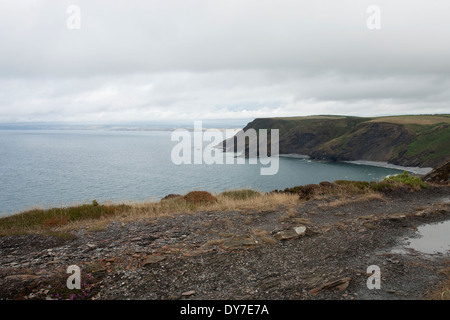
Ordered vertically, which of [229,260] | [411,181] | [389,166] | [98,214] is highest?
[411,181]

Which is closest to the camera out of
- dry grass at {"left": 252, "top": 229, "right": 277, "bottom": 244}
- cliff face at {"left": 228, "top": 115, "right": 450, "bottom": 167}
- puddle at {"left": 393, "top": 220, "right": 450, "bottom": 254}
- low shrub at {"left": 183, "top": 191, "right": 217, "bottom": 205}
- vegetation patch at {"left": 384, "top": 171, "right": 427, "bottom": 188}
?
puddle at {"left": 393, "top": 220, "right": 450, "bottom": 254}

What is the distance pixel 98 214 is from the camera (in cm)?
1461

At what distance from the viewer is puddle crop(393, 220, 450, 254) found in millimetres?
8961

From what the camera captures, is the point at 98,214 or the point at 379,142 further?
the point at 379,142

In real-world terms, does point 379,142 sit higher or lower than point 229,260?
higher

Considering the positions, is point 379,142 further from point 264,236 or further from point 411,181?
point 264,236

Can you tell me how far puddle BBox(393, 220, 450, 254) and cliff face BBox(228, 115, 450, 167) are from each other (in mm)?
130012

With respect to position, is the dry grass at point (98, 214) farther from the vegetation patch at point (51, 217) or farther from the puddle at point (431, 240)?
the puddle at point (431, 240)

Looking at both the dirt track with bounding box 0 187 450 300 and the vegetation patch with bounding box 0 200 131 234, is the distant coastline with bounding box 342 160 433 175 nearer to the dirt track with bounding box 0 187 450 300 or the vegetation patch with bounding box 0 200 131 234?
the dirt track with bounding box 0 187 450 300

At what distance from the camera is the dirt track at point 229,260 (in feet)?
20.7

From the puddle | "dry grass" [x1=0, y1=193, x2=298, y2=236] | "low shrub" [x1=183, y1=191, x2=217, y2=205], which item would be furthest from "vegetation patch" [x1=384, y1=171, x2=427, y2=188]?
"low shrub" [x1=183, y1=191, x2=217, y2=205]

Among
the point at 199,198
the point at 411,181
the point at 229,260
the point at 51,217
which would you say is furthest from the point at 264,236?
the point at 411,181

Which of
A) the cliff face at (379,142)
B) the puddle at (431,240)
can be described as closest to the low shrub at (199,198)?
the puddle at (431,240)

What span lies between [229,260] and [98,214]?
981cm
